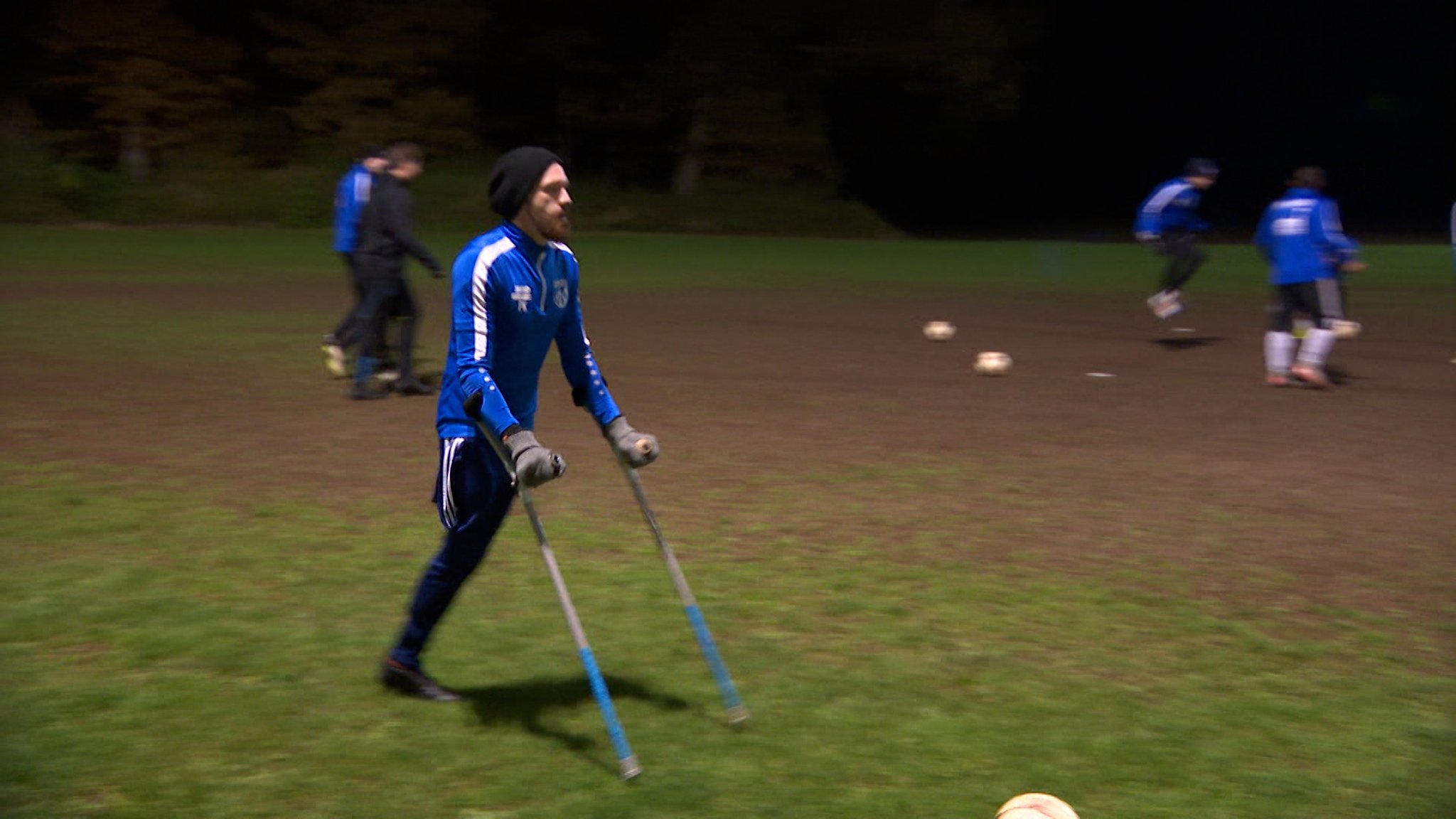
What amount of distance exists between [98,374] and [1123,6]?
4989cm

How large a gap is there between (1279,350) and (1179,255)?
3.34 metres

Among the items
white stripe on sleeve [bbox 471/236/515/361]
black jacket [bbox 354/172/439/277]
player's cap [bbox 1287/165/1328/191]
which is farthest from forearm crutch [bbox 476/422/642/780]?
player's cap [bbox 1287/165/1328/191]

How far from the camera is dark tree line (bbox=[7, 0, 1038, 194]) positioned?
4138 centimetres

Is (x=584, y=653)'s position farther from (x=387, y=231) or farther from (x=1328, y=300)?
(x=1328, y=300)

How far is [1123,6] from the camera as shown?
187ft

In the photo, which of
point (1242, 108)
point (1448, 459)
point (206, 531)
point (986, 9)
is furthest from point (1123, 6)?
point (206, 531)

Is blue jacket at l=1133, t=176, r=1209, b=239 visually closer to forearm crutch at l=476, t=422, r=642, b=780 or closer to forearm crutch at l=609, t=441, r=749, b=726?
forearm crutch at l=609, t=441, r=749, b=726

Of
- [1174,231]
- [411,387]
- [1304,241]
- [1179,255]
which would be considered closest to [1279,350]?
[1304,241]

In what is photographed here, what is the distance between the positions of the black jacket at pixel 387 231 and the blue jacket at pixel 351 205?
16 centimetres

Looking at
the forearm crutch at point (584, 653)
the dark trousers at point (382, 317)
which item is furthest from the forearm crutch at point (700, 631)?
the dark trousers at point (382, 317)

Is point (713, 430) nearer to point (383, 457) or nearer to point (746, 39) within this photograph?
point (383, 457)

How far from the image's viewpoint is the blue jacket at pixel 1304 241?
1336 centimetres

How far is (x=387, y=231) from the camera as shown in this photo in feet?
39.0

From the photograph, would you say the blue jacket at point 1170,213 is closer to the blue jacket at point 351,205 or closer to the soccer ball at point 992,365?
the soccer ball at point 992,365
